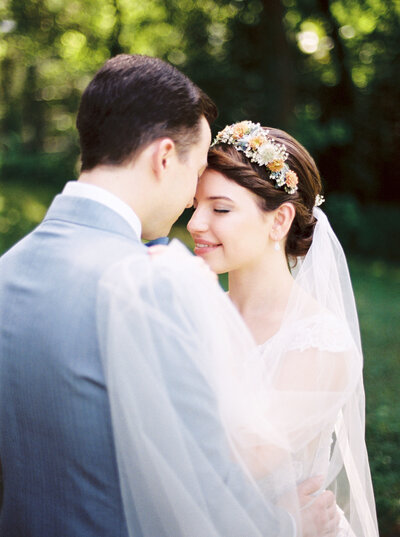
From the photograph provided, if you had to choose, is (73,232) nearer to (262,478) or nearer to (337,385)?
(262,478)

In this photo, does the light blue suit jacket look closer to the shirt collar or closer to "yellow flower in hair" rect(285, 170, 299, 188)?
the shirt collar

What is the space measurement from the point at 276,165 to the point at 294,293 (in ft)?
1.94

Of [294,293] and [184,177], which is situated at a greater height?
[184,177]

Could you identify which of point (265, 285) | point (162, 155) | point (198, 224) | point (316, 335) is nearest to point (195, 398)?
point (162, 155)

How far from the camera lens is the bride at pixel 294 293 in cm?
229

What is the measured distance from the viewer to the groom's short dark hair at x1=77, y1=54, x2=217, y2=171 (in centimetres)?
172

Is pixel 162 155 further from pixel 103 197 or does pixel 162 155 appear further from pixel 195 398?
pixel 195 398

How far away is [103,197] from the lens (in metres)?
1.68

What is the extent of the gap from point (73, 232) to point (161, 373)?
48cm

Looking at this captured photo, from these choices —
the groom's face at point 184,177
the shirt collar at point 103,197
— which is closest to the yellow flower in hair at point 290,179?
the groom's face at point 184,177

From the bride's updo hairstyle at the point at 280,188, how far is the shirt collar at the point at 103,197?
0.97 m

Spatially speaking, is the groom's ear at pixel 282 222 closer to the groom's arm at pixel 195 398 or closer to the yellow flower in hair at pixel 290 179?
the yellow flower in hair at pixel 290 179

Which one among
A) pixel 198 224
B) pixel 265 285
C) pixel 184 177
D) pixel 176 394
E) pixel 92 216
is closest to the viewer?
pixel 176 394

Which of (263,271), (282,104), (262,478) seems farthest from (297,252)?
(282,104)
